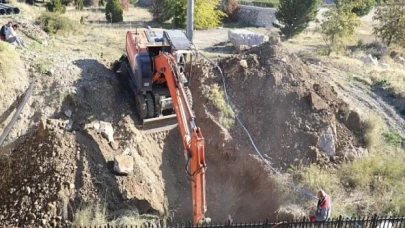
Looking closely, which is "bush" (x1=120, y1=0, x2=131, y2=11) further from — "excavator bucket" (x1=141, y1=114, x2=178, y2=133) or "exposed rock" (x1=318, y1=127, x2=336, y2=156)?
"exposed rock" (x1=318, y1=127, x2=336, y2=156)

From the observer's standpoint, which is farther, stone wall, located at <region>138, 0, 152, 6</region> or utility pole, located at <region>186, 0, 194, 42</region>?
stone wall, located at <region>138, 0, 152, 6</region>

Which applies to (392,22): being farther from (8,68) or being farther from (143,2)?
(8,68)

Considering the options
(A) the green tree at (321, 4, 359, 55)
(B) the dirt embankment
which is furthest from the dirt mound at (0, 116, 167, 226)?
(A) the green tree at (321, 4, 359, 55)

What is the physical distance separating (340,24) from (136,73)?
495 inches

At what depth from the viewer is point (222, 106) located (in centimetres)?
1298

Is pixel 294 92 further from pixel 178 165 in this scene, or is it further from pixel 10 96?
Result: pixel 10 96

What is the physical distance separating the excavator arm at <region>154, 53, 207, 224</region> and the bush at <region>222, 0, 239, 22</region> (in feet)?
64.2

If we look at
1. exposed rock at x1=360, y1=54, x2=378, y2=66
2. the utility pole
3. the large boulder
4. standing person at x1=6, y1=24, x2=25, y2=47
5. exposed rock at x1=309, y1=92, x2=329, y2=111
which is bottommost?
exposed rock at x1=360, y1=54, x2=378, y2=66

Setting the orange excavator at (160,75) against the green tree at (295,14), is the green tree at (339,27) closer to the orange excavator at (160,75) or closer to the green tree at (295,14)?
the green tree at (295,14)

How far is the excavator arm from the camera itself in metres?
8.84

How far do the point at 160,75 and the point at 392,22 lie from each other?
17.9 m

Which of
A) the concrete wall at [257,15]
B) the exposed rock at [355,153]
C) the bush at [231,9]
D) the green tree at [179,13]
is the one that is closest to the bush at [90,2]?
the bush at [231,9]

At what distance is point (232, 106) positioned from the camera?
43.0 ft

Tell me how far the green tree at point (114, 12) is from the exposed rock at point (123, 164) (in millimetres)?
16010
